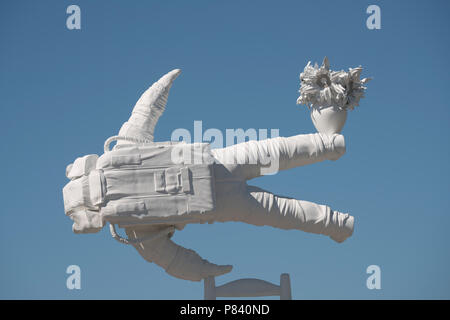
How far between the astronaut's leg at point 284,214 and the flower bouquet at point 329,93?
95cm

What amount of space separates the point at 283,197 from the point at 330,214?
1.94ft

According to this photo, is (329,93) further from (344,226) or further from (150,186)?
(150,186)

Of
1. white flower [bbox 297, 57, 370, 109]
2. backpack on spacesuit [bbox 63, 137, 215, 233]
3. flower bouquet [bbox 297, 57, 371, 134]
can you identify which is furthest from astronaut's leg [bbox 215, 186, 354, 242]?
white flower [bbox 297, 57, 370, 109]

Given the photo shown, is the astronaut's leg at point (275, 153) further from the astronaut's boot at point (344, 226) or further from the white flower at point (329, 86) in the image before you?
the astronaut's boot at point (344, 226)

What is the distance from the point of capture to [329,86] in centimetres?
846

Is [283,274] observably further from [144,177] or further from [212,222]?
[144,177]

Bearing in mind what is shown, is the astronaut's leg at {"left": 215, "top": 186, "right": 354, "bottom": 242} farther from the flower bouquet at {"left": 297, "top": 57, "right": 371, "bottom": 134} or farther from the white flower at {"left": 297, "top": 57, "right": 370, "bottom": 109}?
the white flower at {"left": 297, "top": 57, "right": 370, "bottom": 109}

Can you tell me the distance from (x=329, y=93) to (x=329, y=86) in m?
0.10

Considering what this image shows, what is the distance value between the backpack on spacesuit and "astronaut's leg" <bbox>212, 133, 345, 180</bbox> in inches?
13.2

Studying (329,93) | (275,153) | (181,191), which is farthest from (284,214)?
(329,93)

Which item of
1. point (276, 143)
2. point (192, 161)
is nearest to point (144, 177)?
point (192, 161)

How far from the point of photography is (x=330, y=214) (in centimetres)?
855

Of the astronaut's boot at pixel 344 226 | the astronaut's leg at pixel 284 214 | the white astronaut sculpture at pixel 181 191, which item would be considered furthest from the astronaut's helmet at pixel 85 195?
the astronaut's boot at pixel 344 226
